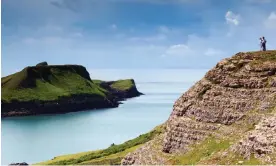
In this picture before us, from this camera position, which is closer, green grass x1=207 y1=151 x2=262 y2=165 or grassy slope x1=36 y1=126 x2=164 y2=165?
green grass x1=207 y1=151 x2=262 y2=165

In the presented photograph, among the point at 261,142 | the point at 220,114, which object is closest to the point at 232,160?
the point at 261,142

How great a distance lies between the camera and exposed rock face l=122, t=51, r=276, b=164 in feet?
137

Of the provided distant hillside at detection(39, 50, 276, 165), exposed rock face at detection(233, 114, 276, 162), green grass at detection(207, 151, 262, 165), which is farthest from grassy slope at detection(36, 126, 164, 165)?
exposed rock face at detection(233, 114, 276, 162)

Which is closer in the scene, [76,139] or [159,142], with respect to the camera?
[159,142]

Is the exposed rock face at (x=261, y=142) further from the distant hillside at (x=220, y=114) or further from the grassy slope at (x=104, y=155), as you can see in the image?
the grassy slope at (x=104, y=155)

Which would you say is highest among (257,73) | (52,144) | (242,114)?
(257,73)

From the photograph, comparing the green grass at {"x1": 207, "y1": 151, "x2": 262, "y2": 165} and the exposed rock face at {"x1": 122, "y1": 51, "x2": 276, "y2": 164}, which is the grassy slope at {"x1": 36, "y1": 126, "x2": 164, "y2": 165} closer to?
the exposed rock face at {"x1": 122, "y1": 51, "x2": 276, "y2": 164}

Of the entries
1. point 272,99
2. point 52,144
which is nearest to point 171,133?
point 272,99

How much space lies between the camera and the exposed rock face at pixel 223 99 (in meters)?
41.7

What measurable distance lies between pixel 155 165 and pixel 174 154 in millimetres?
2781

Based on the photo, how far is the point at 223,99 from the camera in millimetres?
43812

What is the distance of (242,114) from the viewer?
41094mm

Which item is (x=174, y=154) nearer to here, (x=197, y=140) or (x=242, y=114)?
(x=197, y=140)

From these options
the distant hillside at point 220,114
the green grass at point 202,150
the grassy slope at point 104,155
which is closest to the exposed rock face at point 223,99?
the distant hillside at point 220,114
